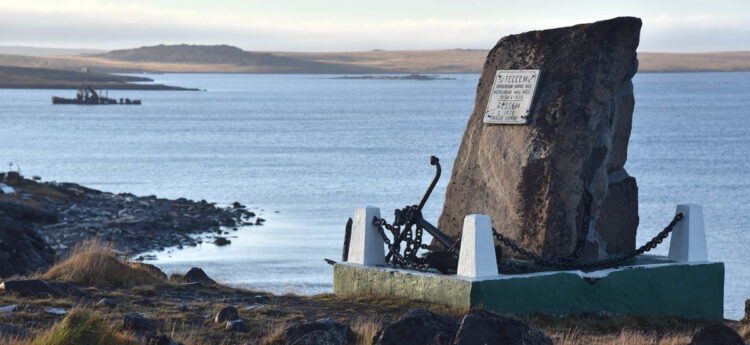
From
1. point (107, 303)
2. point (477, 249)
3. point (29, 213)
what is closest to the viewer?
point (107, 303)

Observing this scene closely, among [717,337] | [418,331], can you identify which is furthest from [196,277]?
[717,337]

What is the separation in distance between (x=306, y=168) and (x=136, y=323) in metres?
47.6

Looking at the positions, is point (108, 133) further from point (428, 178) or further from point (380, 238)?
point (380, 238)

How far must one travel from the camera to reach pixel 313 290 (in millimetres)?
22609

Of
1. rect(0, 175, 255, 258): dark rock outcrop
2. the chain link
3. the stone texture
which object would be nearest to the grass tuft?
the chain link

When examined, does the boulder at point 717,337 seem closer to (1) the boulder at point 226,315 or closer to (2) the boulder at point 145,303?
(1) the boulder at point 226,315

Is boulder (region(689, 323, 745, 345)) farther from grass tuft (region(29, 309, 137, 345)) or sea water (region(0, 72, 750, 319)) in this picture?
sea water (region(0, 72, 750, 319))

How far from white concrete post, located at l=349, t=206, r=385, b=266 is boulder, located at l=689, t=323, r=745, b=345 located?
442 cm

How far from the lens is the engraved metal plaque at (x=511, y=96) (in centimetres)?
1206

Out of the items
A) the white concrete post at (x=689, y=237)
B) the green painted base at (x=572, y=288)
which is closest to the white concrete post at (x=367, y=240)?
the green painted base at (x=572, y=288)

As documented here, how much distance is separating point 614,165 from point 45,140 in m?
73.2

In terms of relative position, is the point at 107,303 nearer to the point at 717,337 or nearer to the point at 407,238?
the point at 407,238

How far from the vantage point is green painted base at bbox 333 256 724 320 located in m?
10.8

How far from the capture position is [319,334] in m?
8.40
